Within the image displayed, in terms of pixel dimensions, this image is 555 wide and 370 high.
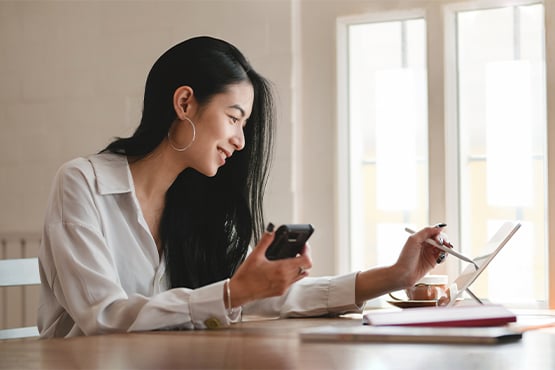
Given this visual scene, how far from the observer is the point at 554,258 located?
2.39 meters

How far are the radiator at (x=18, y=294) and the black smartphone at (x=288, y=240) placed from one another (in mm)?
1692

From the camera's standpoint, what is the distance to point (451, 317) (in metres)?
1.39

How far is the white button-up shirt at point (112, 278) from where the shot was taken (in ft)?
4.98

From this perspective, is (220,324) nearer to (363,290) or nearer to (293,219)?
(363,290)

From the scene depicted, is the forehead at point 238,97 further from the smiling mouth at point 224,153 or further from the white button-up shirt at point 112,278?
the white button-up shirt at point 112,278

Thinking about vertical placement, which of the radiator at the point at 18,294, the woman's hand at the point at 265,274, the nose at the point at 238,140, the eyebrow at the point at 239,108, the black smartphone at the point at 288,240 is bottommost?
the radiator at the point at 18,294

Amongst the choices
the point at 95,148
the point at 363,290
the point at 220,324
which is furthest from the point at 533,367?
the point at 95,148

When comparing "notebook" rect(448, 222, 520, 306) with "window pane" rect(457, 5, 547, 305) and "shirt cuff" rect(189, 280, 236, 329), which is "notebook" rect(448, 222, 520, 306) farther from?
"window pane" rect(457, 5, 547, 305)

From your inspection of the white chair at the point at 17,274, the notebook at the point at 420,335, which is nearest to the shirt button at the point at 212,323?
the notebook at the point at 420,335

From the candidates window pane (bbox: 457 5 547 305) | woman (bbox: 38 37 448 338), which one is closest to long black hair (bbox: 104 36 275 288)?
woman (bbox: 38 37 448 338)

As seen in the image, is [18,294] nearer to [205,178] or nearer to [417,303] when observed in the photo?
[205,178]

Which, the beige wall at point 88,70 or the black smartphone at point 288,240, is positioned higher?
the beige wall at point 88,70

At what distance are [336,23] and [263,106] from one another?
0.69 m

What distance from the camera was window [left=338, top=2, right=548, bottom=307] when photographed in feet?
8.19
